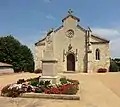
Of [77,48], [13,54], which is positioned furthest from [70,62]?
[13,54]

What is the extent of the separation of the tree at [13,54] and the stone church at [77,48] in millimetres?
11758

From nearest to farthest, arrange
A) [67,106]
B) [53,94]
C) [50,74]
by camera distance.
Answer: [67,106], [53,94], [50,74]

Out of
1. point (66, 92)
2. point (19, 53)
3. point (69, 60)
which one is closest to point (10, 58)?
point (19, 53)

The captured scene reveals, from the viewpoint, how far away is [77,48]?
37.4 meters

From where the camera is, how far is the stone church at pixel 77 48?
36.7 meters

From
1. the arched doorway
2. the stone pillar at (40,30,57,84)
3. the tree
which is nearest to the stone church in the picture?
the arched doorway

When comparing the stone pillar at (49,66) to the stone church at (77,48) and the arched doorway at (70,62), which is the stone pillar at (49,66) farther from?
the arched doorway at (70,62)

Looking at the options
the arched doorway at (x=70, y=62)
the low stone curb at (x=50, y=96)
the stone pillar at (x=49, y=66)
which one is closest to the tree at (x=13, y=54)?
the arched doorway at (x=70, y=62)

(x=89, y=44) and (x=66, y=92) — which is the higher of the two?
(x=89, y=44)

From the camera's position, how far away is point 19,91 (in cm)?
1211

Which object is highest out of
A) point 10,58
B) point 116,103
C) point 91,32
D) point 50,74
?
point 91,32

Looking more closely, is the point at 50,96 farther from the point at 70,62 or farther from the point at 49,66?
the point at 70,62

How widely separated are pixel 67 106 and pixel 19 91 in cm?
363

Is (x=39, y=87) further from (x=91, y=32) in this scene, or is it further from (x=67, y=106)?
(x=91, y=32)
